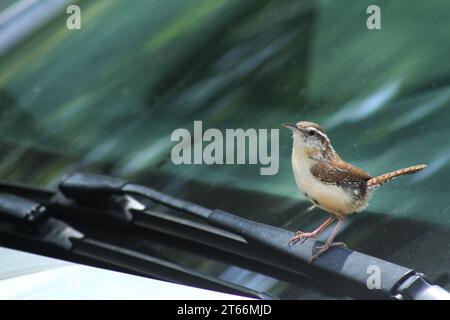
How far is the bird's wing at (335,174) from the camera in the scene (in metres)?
2.01

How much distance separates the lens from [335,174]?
2020mm

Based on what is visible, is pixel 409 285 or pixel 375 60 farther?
pixel 375 60

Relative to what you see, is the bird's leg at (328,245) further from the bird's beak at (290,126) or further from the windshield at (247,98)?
the bird's beak at (290,126)

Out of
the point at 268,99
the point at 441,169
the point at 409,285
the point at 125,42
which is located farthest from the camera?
the point at 125,42

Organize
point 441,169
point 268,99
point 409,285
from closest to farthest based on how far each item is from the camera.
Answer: point 409,285 < point 441,169 < point 268,99

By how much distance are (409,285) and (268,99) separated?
0.57 m

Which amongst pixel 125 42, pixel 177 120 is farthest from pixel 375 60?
pixel 125 42
